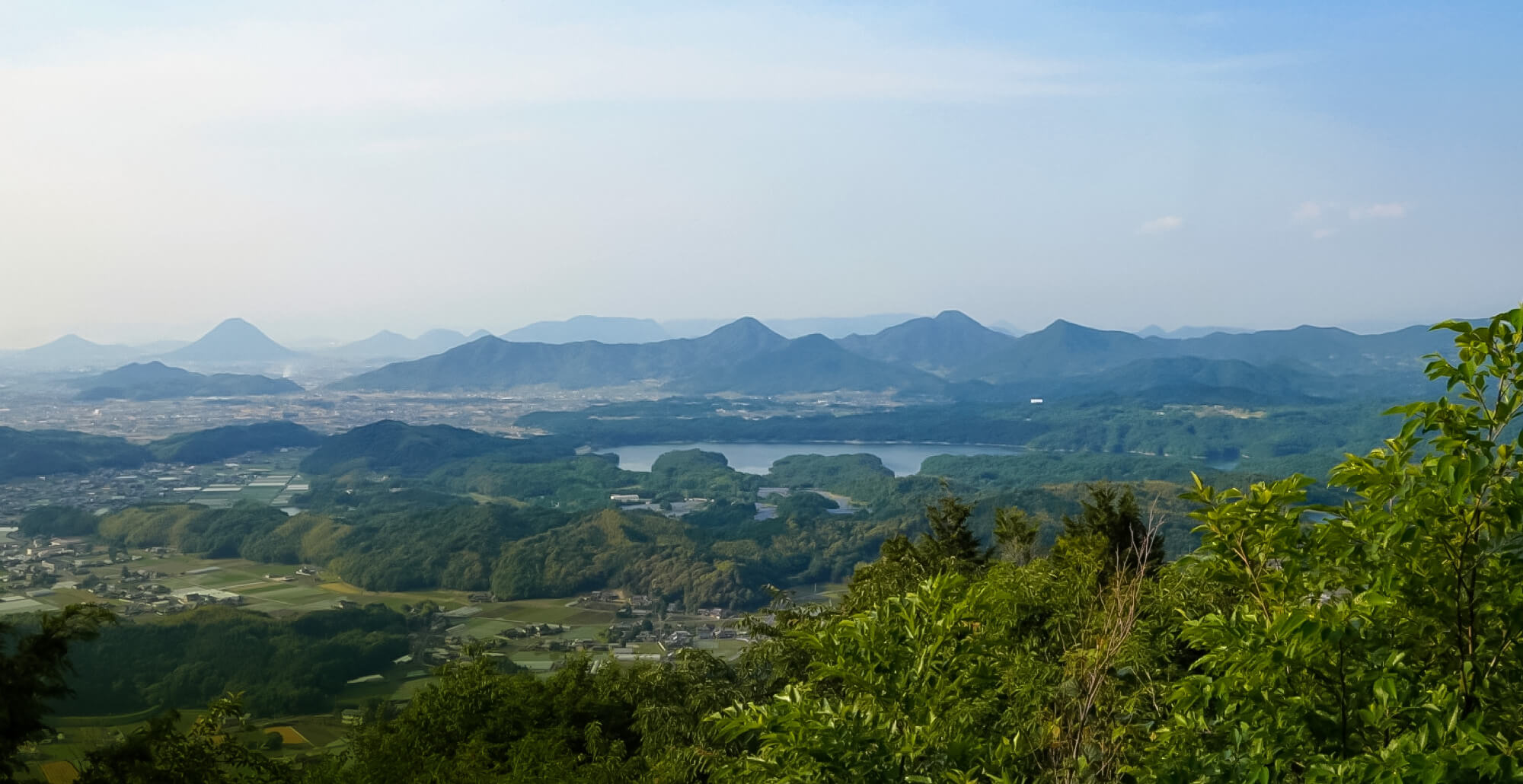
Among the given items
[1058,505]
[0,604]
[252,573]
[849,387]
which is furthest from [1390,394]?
[0,604]

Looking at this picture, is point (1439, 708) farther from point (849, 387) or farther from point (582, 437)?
point (849, 387)

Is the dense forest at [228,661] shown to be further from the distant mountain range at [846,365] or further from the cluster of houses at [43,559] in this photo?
the distant mountain range at [846,365]

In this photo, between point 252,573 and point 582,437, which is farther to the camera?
point 582,437

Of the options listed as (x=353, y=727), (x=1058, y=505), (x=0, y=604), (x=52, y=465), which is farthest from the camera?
(x=52, y=465)

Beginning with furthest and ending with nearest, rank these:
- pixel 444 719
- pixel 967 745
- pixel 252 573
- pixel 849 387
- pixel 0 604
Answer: pixel 849 387, pixel 252 573, pixel 0 604, pixel 444 719, pixel 967 745

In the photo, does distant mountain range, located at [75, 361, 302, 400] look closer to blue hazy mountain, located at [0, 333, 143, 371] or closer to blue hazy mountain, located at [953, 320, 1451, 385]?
blue hazy mountain, located at [0, 333, 143, 371]

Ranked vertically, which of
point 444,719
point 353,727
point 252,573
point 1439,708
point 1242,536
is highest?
point 1242,536

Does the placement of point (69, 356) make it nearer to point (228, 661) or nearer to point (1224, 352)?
point (228, 661)
